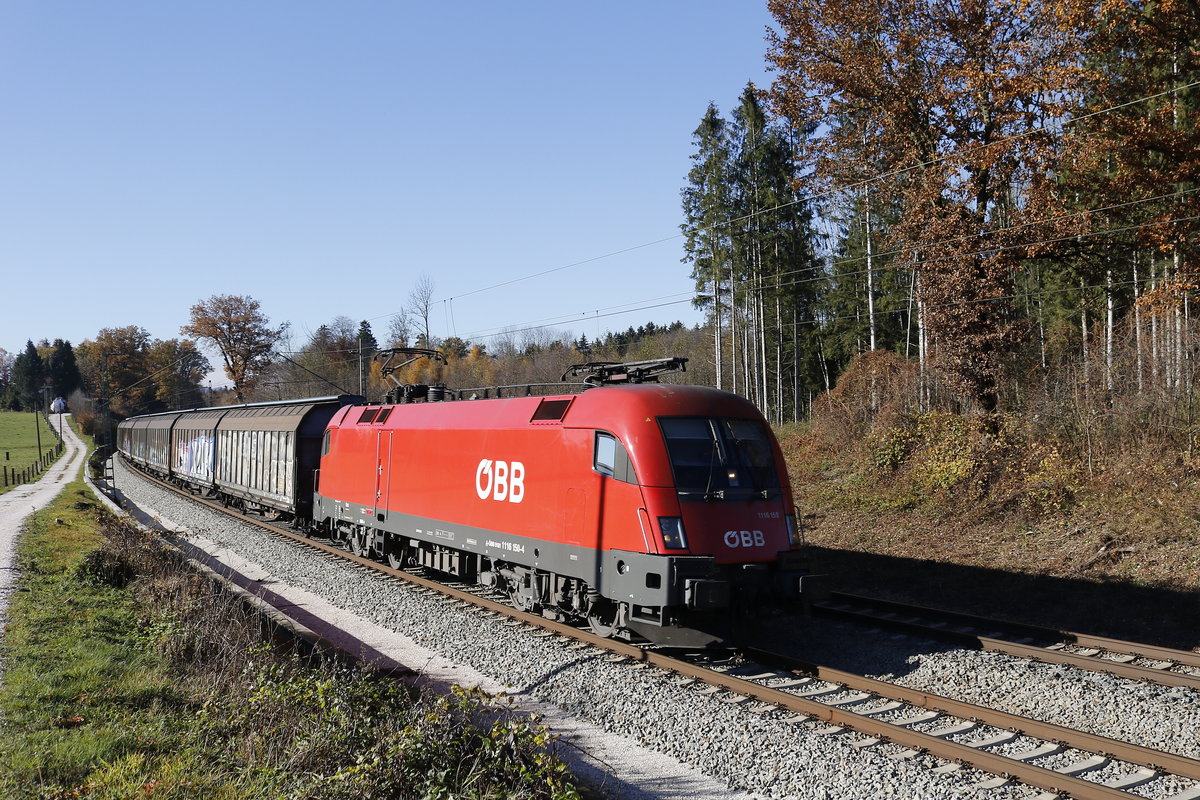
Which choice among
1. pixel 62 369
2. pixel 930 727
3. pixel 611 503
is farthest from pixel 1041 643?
pixel 62 369

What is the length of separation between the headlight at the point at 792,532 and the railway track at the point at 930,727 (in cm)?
135

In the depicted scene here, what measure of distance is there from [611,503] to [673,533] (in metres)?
0.91

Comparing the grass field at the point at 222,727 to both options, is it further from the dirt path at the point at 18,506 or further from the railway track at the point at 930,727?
the dirt path at the point at 18,506

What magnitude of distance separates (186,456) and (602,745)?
107ft

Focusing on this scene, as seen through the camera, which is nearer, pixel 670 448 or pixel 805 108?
pixel 670 448

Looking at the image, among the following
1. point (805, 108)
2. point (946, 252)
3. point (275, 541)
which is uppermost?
point (805, 108)

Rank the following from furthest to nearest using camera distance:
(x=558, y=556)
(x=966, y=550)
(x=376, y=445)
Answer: (x=376, y=445) < (x=966, y=550) < (x=558, y=556)

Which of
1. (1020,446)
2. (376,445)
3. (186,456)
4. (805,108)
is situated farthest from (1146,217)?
(186,456)

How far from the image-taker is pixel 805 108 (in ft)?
73.1

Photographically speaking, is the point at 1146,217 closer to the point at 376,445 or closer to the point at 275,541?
the point at 376,445

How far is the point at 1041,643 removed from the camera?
413 inches

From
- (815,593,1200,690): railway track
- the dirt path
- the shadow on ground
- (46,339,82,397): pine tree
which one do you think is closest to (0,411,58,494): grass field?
the dirt path

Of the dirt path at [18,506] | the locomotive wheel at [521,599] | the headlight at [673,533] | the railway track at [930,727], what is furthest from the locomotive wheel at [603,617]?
the dirt path at [18,506]

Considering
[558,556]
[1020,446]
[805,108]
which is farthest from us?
[805,108]
